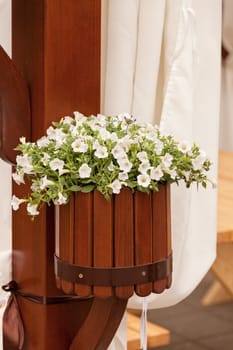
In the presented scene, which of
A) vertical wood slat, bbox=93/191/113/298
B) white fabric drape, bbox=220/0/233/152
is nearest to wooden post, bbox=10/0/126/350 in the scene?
vertical wood slat, bbox=93/191/113/298

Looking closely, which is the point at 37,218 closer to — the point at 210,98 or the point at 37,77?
the point at 37,77

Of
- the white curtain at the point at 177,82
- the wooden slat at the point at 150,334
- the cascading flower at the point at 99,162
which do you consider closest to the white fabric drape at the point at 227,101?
the wooden slat at the point at 150,334

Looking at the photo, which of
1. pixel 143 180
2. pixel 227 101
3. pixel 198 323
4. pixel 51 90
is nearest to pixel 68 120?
pixel 51 90

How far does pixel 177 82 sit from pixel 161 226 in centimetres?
29

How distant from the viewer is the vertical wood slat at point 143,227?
1131mm

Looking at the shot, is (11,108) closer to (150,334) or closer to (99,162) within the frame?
(99,162)

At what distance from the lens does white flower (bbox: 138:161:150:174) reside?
1115 millimetres

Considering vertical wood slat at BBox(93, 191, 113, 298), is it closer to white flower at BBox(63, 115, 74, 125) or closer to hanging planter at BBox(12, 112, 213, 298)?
hanging planter at BBox(12, 112, 213, 298)

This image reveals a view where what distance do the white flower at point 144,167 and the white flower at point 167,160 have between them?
28 mm

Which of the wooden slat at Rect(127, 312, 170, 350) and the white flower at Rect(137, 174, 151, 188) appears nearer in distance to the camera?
the white flower at Rect(137, 174, 151, 188)

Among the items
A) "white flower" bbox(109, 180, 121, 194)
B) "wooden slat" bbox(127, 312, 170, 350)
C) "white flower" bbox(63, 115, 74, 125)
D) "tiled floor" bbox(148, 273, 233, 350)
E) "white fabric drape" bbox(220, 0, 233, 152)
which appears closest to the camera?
"white flower" bbox(109, 180, 121, 194)

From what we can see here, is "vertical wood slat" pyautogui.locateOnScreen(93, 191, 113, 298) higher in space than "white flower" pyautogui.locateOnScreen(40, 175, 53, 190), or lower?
lower

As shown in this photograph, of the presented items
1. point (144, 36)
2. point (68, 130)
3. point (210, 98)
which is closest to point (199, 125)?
point (210, 98)

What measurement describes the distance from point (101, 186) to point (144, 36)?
35cm
